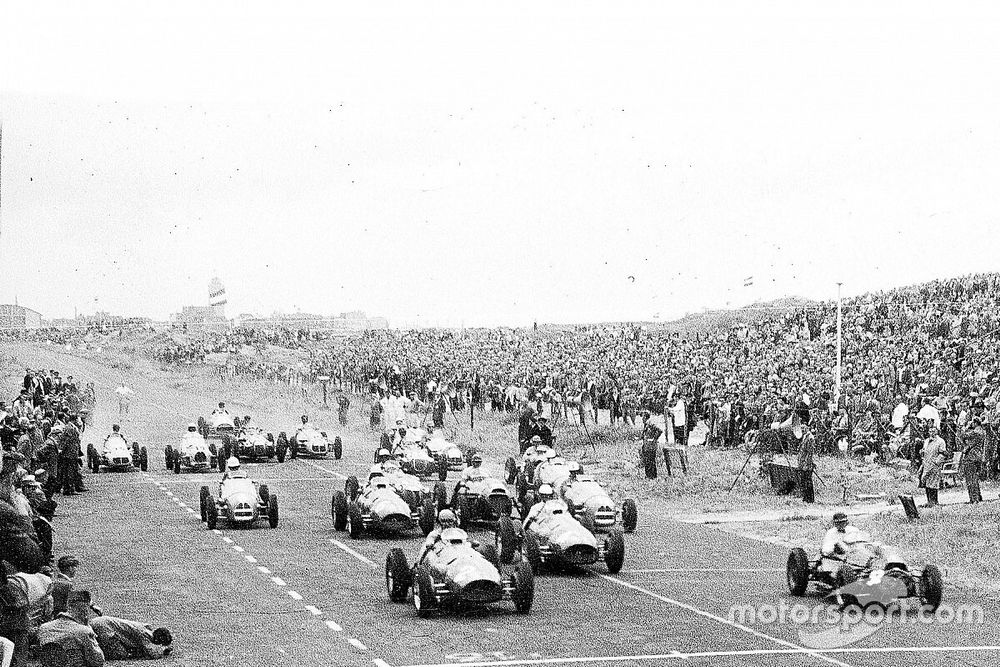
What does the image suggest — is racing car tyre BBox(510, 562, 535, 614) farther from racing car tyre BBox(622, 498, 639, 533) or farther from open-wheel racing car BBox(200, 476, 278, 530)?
open-wheel racing car BBox(200, 476, 278, 530)

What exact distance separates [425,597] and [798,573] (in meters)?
5.54

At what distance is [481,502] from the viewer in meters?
28.7

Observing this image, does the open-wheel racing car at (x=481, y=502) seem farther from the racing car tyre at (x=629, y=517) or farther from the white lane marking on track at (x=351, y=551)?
the white lane marking on track at (x=351, y=551)

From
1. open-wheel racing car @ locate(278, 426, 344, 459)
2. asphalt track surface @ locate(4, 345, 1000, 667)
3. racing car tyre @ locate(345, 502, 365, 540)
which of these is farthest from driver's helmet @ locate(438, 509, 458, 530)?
open-wheel racing car @ locate(278, 426, 344, 459)

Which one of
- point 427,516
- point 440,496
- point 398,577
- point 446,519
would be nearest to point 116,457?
point 440,496

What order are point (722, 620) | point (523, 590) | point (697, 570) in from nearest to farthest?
1. point (722, 620)
2. point (523, 590)
3. point (697, 570)

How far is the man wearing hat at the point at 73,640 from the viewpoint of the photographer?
1467 cm

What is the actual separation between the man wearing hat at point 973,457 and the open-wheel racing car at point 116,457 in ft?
85.1

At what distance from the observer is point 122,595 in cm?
2069

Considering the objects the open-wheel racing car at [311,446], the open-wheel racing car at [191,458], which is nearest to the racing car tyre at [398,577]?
the open-wheel racing car at [191,458]

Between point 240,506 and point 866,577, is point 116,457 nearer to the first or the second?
point 240,506

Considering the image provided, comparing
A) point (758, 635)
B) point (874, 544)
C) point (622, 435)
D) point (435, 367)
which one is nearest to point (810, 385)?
point (622, 435)

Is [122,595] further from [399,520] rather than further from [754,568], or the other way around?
[754,568]

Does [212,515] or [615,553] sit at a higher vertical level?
[212,515]
